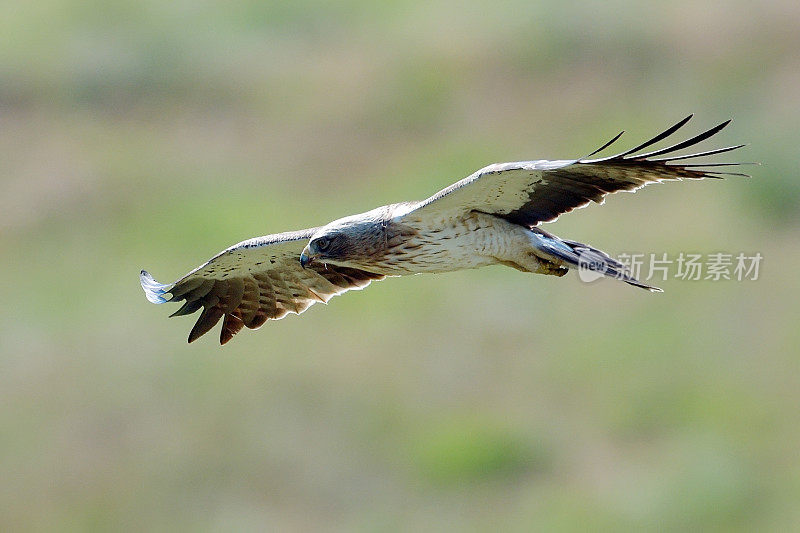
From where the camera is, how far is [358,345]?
22.7 m

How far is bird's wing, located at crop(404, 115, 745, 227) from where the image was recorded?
9.90 metres

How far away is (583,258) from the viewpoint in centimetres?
1043

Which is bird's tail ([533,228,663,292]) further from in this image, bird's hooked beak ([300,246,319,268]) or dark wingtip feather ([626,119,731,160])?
bird's hooked beak ([300,246,319,268])

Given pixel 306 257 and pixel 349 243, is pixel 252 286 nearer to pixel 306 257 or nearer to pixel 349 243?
pixel 306 257

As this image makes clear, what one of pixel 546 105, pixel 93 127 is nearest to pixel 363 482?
pixel 546 105

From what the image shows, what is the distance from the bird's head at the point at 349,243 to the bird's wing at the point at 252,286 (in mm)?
948

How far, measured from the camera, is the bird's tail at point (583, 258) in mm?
10219

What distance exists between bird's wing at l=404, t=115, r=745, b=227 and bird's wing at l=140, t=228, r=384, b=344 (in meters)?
1.68

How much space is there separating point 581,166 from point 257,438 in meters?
12.0
